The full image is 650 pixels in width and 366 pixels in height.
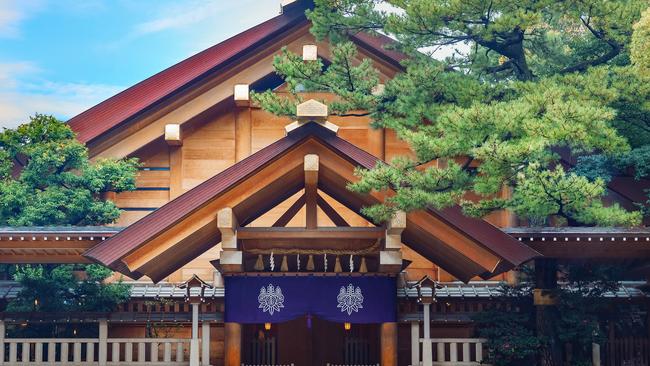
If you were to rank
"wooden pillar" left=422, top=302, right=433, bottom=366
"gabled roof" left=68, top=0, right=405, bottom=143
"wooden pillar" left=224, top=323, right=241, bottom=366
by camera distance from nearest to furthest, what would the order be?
"wooden pillar" left=422, top=302, right=433, bottom=366 → "wooden pillar" left=224, top=323, right=241, bottom=366 → "gabled roof" left=68, top=0, right=405, bottom=143

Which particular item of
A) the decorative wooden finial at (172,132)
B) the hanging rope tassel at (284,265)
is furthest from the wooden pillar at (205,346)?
the decorative wooden finial at (172,132)

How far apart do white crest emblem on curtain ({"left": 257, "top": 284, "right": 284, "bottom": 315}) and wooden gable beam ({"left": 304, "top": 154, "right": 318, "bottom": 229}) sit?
1.57m

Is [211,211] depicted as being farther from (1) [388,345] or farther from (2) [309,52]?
(2) [309,52]

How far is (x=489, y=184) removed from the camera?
15.7 metres

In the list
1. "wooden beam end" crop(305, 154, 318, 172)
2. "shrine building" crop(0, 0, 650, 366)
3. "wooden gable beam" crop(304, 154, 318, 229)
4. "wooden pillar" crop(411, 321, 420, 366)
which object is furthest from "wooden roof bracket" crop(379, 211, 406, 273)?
"wooden beam end" crop(305, 154, 318, 172)

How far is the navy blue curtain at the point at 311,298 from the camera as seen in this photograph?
1753 cm

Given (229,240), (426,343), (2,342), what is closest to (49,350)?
(2,342)

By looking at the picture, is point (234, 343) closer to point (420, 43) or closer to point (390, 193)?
point (390, 193)

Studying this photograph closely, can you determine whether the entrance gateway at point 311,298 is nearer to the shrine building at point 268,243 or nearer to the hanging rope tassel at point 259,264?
the shrine building at point 268,243

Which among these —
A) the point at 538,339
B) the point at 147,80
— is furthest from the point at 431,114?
the point at 147,80

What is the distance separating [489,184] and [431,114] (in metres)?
2.82

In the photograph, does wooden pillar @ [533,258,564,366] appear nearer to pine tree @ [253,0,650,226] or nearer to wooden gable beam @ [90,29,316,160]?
pine tree @ [253,0,650,226]

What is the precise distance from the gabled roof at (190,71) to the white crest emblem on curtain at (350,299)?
620 cm

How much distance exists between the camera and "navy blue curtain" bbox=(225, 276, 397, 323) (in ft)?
57.5
